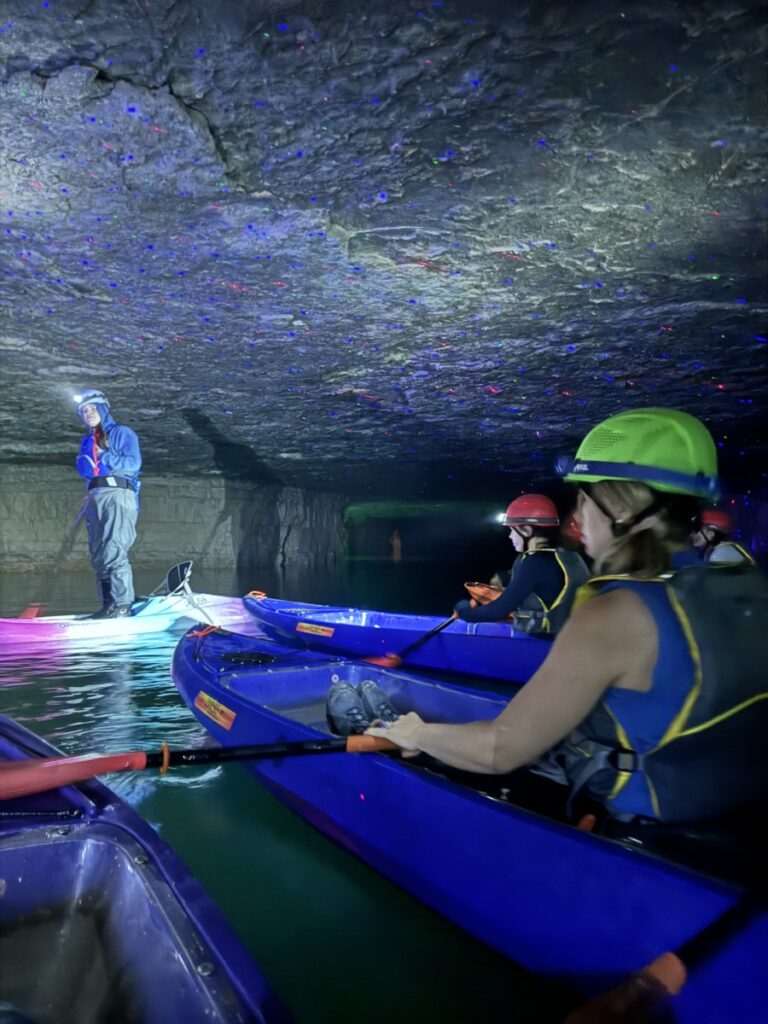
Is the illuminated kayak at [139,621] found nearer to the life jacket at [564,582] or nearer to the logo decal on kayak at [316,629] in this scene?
the logo decal on kayak at [316,629]

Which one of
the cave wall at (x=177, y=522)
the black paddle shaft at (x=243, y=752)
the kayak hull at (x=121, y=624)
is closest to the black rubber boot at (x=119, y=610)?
the kayak hull at (x=121, y=624)

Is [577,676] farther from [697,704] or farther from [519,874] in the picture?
[519,874]

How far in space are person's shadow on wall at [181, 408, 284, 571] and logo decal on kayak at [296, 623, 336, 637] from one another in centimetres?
972

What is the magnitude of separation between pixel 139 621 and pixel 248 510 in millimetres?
13506

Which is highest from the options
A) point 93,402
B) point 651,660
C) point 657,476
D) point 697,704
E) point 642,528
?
point 93,402

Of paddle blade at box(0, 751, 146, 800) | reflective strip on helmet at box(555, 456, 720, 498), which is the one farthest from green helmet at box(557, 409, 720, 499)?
paddle blade at box(0, 751, 146, 800)

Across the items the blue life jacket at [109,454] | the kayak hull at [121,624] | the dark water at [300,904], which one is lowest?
the dark water at [300,904]

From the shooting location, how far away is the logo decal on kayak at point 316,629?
6980 mm

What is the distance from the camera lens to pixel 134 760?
2.43 metres

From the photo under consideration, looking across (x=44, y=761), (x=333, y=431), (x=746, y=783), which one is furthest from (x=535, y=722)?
(x=333, y=431)

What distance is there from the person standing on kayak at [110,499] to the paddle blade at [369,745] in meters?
6.70

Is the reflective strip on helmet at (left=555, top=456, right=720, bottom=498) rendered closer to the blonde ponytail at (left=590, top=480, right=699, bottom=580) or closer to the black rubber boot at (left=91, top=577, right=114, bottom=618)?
the blonde ponytail at (left=590, top=480, right=699, bottom=580)

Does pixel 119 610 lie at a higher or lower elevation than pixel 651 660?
lower

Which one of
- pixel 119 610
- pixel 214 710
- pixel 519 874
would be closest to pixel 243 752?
pixel 519 874
